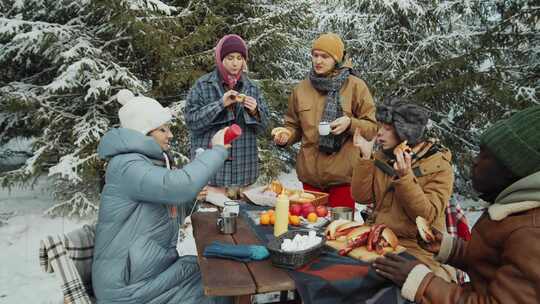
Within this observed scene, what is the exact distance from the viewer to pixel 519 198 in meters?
1.53

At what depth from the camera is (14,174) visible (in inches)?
222

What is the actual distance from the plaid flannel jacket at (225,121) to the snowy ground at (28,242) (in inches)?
63.2

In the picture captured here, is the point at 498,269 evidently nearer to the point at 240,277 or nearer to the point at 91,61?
the point at 240,277

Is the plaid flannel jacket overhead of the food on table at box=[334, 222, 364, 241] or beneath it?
overhead

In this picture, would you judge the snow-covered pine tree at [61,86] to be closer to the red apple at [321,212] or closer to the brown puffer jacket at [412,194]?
the red apple at [321,212]

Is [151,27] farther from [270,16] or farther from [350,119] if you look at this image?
[350,119]

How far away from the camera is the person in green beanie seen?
4.56 feet

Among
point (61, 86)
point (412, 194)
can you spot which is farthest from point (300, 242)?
point (61, 86)

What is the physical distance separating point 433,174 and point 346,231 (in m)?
0.69

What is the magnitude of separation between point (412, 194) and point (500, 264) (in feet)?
2.90

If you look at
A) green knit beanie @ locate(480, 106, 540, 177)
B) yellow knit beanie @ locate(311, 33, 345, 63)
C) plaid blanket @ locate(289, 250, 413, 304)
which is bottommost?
plaid blanket @ locate(289, 250, 413, 304)

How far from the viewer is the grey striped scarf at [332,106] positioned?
11.6ft

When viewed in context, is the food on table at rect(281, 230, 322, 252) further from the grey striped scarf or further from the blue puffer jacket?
the grey striped scarf

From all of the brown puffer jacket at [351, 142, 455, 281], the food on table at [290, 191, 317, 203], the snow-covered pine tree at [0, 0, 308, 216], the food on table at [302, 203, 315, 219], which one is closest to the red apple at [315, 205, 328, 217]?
the food on table at [302, 203, 315, 219]
